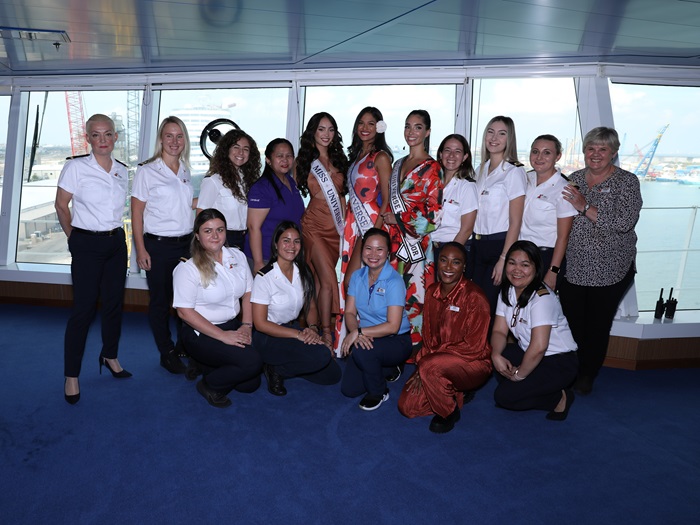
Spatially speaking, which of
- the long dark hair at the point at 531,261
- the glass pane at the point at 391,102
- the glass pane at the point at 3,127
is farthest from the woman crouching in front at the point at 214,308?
the glass pane at the point at 3,127

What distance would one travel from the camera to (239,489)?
2408 millimetres

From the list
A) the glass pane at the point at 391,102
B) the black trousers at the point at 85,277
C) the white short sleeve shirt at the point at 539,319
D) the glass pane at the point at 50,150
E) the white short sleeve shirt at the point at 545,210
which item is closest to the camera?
the white short sleeve shirt at the point at 539,319

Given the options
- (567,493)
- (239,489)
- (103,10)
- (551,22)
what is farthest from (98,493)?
(551,22)

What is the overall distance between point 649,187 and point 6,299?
20.1ft

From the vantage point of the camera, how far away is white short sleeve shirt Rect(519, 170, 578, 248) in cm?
329

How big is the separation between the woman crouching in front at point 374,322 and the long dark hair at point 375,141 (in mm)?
640

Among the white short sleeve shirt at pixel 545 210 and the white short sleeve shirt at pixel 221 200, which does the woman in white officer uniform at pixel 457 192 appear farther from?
the white short sleeve shirt at pixel 221 200

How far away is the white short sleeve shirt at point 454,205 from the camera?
3.35 metres

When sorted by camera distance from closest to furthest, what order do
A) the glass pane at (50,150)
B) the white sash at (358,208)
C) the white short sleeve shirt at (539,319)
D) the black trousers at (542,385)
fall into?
the white short sleeve shirt at (539,319)
the black trousers at (542,385)
the white sash at (358,208)
the glass pane at (50,150)

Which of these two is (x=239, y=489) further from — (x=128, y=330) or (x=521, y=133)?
(x=521, y=133)

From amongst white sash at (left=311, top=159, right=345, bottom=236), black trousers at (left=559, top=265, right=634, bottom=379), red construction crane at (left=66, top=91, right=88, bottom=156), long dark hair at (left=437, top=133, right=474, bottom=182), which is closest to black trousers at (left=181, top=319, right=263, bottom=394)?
white sash at (left=311, top=159, right=345, bottom=236)

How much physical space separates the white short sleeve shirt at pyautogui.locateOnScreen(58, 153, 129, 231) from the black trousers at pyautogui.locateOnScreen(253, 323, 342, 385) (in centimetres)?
112

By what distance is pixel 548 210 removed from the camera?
10.9ft

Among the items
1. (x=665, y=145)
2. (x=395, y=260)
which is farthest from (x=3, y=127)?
(x=665, y=145)
